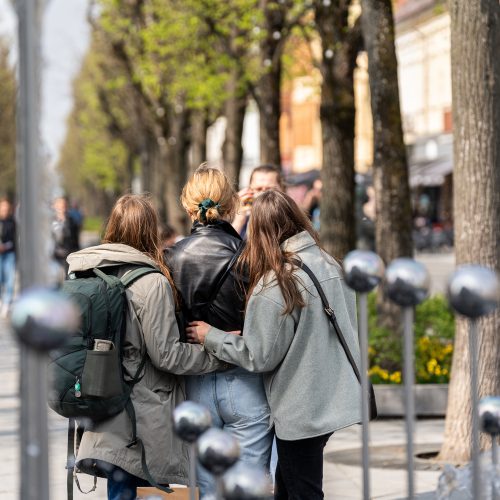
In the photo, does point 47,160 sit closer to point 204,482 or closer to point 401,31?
point 204,482

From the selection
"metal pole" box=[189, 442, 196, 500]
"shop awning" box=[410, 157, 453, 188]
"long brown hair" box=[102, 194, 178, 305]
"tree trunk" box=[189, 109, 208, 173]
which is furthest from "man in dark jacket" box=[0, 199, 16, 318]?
A: "shop awning" box=[410, 157, 453, 188]

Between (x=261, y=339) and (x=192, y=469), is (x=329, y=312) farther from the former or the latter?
(x=192, y=469)

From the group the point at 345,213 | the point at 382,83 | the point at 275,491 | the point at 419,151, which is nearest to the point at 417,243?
the point at 419,151

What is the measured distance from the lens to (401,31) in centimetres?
5350

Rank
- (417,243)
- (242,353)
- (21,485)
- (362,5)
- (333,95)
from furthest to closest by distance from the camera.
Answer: (417,243) → (333,95) → (362,5) → (242,353) → (21,485)

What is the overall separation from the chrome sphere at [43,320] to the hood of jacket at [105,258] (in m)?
2.52

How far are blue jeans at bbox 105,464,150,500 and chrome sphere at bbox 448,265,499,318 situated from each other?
7.30ft

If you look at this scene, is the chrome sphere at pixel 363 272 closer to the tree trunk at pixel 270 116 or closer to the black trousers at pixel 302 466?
the black trousers at pixel 302 466

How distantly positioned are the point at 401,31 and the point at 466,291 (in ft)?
168

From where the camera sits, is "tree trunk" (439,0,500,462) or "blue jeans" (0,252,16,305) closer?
"tree trunk" (439,0,500,462)

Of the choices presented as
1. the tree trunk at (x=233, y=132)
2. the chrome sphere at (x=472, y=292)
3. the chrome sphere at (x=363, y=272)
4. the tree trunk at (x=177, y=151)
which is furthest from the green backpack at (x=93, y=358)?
the tree trunk at (x=177, y=151)

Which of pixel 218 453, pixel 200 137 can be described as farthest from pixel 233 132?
pixel 218 453

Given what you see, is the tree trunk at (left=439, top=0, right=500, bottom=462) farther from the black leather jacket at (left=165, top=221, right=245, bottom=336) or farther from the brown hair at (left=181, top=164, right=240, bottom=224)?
the black leather jacket at (left=165, top=221, right=245, bottom=336)

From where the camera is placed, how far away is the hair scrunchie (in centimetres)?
528
